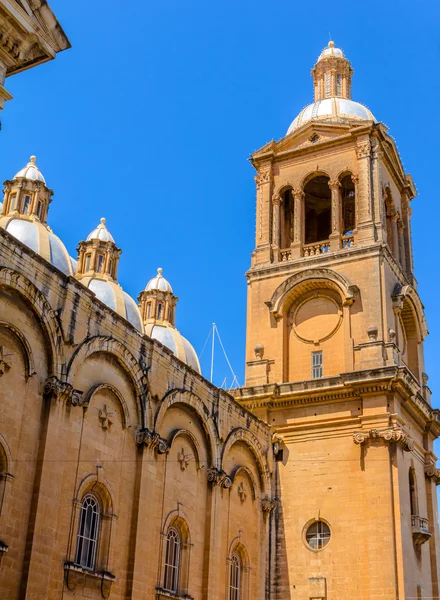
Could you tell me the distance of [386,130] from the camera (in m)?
36.5

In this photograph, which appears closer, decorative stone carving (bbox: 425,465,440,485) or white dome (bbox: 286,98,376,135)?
decorative stone carving (bbox: 425,465,440,485)

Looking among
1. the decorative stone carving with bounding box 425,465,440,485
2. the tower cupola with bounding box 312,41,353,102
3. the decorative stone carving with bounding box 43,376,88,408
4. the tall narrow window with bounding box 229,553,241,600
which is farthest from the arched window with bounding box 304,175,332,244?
the decorative stone carving with bounding box 43,376,88,408

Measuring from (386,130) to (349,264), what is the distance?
286 inches

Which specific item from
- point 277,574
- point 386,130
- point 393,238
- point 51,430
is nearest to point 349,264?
point 393,238

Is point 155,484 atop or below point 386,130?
below

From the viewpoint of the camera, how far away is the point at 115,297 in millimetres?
33531

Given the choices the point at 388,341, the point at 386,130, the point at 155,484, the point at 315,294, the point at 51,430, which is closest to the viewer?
the point at 51,430

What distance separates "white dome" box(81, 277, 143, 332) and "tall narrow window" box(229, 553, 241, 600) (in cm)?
1031

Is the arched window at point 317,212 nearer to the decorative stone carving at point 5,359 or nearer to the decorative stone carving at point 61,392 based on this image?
the decorative stone carving at point 61,392

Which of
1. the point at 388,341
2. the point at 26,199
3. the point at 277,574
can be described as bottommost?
the point at 277,574

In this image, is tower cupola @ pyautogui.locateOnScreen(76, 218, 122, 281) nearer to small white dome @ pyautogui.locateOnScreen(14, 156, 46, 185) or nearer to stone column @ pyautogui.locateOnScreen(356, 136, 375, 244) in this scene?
small white dome @ pyautogui.locateOnScreen(14, 156, 46, 185)

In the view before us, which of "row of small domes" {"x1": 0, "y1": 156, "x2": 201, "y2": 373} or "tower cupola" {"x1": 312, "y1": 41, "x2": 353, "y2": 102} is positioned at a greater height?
"tower cupola" {"x1": 312, "y1": 41, "x2": 353, "y2": 102}

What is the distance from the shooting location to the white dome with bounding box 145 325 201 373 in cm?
3850

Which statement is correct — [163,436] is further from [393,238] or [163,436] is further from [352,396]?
[393,238]
